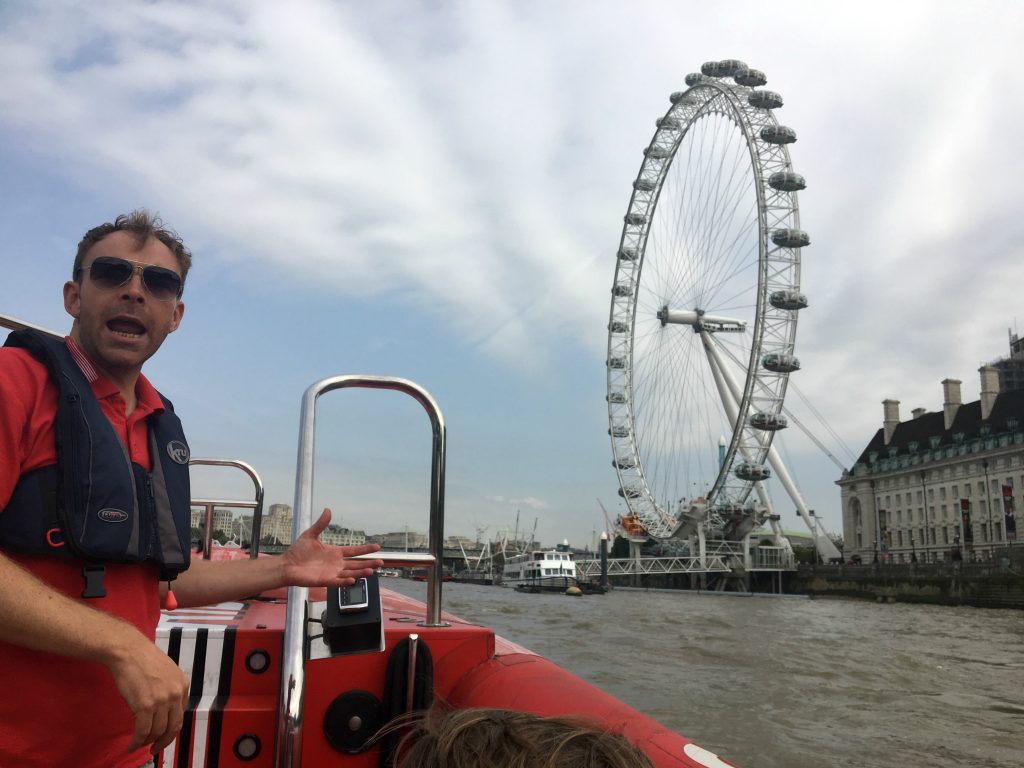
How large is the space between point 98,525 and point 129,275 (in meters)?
0.47

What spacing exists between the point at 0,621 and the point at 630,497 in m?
56.8

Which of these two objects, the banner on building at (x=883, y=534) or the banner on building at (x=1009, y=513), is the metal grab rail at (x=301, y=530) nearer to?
the banner on building at (x=1009, y=513)

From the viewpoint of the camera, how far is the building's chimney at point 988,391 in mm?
60094

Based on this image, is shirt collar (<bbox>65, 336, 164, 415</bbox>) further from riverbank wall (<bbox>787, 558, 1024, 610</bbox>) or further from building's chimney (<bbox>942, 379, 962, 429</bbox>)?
building's chimney (<bbox>942, 379, 962, 429</bbox>)

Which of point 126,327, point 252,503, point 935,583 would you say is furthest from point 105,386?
point 935,583

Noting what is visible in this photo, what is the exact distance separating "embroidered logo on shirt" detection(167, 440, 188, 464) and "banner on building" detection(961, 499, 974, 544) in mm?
63046

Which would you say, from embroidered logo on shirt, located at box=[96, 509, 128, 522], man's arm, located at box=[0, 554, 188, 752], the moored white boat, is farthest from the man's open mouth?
the moored white boat

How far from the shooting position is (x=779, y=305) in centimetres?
4181

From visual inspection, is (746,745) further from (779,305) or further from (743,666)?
(779,305)

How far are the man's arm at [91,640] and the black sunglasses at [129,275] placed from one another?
58 centimetres

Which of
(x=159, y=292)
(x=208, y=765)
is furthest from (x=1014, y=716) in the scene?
(x=159, y=292)

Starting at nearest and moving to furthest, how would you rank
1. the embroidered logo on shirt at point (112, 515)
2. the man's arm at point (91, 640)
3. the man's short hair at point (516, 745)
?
the man's short hair at point (516, 745) < the man's arm at point (91, 640) < the embroidered logo on shirt at point (112, 515)

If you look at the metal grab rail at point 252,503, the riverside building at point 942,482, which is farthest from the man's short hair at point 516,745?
the riverside building at point 942,482

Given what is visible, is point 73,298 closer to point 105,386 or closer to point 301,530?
point 105,386
